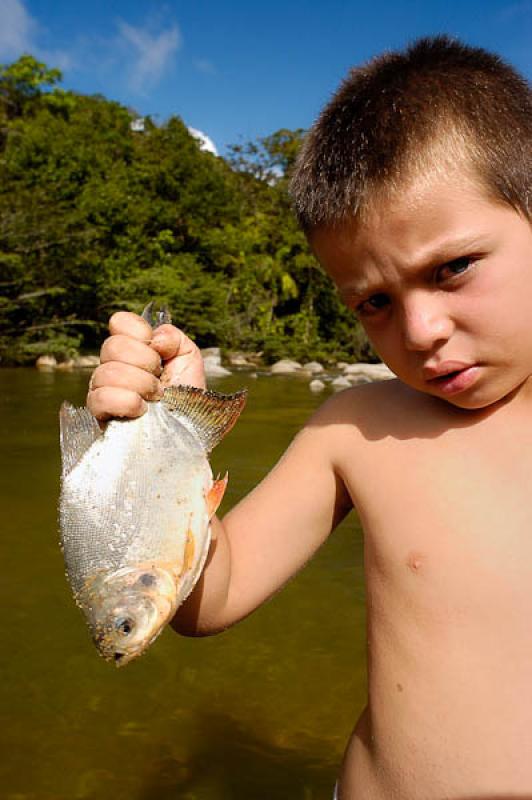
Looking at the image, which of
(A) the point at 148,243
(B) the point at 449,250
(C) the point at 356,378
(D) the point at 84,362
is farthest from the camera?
(A) the point at 148,243

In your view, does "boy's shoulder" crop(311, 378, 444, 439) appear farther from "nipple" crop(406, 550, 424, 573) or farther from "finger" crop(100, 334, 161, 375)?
"finger" crop(100, 334, 161, 375)

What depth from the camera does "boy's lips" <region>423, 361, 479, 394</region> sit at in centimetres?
158

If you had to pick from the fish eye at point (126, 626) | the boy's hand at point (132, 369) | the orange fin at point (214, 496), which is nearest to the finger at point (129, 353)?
the boy's hand at point (132, 369)

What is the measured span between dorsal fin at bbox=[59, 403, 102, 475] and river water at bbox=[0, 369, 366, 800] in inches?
63.9

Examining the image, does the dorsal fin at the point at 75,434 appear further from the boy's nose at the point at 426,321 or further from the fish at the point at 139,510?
the boy's nose at the point at 426,321

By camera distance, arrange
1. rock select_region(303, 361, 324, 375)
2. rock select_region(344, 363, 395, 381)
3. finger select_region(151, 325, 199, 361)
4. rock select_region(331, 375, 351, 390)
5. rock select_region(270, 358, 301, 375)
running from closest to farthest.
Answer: finger select_region(151, 325, 199, 361) < rock select_region(331, 375, 351, 390) < rock select_region(344, 363, 395, 381) < rock select_region(270, 358, 301, 375) < rock select_region(303, 361, 324, 375)

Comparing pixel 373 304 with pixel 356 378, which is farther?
pixel 356 378

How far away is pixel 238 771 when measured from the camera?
105 inches

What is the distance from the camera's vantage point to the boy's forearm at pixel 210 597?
1.69 metres

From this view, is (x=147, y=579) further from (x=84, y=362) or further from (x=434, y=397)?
(x=84, y=362)

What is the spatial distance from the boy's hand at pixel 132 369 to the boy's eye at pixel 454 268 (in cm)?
61

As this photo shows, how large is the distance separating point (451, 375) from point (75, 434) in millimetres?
826

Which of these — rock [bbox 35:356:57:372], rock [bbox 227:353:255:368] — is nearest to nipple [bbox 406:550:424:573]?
rock [bbox 35:356:57:372]

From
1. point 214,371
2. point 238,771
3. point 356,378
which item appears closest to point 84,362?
point 214,371
